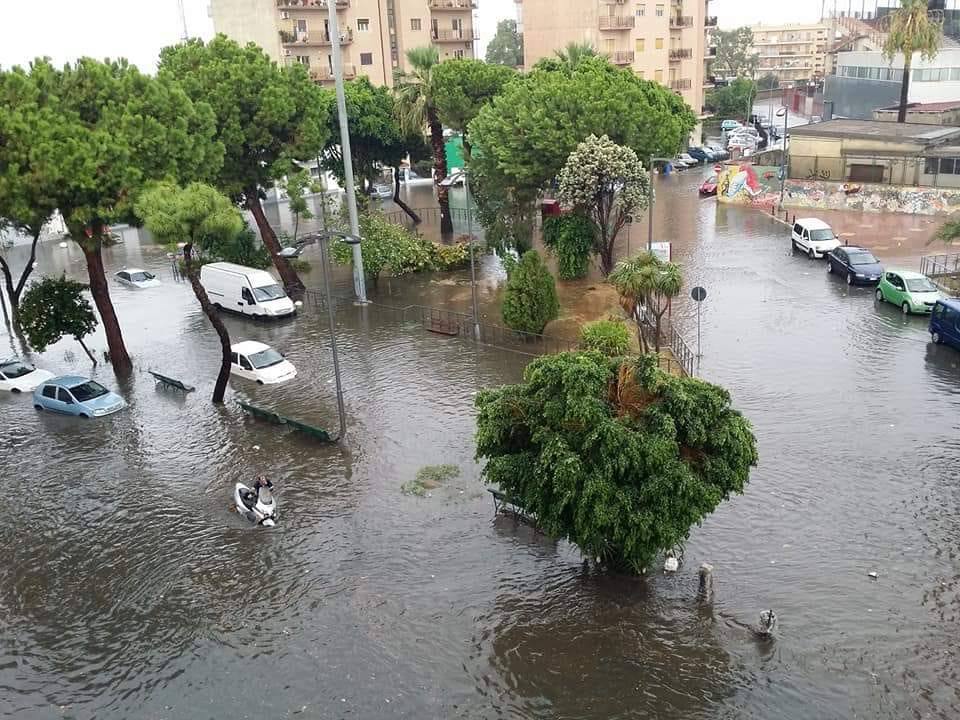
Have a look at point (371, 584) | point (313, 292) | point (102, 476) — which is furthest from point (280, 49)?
point (371, 584)

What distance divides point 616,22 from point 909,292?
1900 inches

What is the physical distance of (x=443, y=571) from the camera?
18.3 metres

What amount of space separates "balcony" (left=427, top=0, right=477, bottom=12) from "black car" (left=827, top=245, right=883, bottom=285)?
46704 mm

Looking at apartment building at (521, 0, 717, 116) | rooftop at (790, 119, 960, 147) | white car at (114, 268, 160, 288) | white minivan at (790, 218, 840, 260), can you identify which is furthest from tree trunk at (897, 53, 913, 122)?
white car at (114, 268, 160, 288)

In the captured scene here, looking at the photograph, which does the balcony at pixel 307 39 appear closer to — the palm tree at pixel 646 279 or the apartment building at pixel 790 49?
the palm tree at pixel 646 279

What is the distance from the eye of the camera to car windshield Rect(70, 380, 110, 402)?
27.8 meters

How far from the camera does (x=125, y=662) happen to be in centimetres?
1605

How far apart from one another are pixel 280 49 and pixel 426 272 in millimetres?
34249

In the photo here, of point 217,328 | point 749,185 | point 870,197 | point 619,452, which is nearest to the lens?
point 619,452

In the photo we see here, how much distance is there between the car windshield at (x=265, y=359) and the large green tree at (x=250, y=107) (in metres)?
7.47

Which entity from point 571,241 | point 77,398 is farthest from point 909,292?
point 77,398

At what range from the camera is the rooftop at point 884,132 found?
52075 millimetres

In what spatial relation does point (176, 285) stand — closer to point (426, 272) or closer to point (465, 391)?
point (426, 272)

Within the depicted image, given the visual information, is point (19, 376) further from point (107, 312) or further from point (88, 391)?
point (88, 391)
